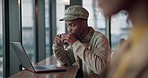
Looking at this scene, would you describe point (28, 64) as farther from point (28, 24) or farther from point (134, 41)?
point (134, 41)

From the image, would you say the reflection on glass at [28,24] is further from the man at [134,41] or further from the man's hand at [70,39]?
the man at [134,41]

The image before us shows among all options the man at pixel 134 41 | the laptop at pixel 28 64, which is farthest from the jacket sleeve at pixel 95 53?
the man at pixel 134 41

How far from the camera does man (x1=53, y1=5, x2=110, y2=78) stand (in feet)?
6.57

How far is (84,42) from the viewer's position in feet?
7.29

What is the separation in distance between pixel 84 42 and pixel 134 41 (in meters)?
1.87

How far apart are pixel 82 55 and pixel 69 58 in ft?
1.93

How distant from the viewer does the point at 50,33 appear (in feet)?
19.7

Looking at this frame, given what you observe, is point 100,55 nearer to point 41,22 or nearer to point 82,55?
point 82,55

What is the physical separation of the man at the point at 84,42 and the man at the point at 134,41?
1.56 metres

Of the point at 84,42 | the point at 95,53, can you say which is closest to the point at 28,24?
the point at 84,42

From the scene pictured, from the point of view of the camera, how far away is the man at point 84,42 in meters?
2.00

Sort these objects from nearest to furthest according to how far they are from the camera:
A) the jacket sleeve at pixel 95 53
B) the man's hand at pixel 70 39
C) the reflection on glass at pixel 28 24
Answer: the jacket sleeve at pixel 95 53 → the man's hand at pixel 70 39 → the reflection on glass at pixel 28 24

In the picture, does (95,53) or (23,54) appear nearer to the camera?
(95,53)

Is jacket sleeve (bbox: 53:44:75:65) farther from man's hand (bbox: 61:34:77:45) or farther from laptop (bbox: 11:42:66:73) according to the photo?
man's hand (bbox: 61:34:77:45)
